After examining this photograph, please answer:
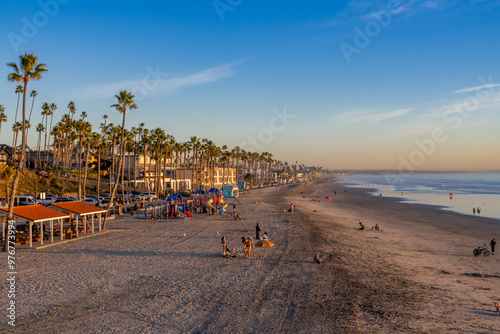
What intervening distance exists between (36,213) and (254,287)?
1661 centimetres

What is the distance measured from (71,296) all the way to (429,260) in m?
20.6

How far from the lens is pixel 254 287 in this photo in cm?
1552

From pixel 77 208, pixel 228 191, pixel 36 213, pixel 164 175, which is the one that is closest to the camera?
pixel 36 213

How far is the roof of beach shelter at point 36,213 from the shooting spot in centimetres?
2133

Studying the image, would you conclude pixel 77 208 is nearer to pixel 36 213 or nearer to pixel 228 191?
pixel 36 213

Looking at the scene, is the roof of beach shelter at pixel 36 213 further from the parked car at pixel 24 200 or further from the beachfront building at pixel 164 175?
the beachfront building at pixel 164 175

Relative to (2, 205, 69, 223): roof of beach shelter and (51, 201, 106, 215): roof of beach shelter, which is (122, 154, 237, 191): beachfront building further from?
(2, 205, 69, 223): roof of beach shelter

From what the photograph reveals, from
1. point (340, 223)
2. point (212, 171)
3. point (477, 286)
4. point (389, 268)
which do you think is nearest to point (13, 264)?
point (389, 268)

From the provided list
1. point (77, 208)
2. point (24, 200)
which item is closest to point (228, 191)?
point (24, 200)

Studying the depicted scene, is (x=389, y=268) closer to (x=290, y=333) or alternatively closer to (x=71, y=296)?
(x=290, y=333)

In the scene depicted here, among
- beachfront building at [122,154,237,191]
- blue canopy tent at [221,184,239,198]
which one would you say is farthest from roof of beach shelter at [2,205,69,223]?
blue canopy tent at [221,184,239,198]

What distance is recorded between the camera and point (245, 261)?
20.2 metres

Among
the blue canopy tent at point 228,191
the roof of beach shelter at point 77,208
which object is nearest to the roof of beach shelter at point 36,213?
the roof of beach shelter at point 77,208

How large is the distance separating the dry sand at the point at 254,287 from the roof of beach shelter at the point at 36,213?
2.14 meters
